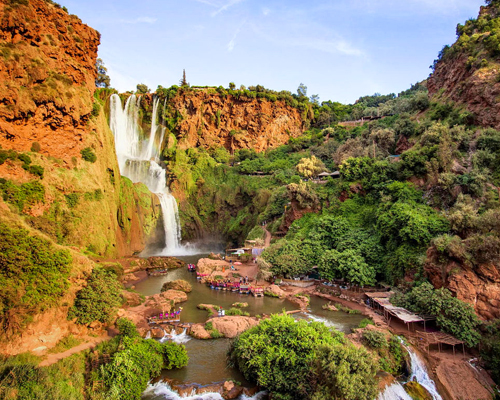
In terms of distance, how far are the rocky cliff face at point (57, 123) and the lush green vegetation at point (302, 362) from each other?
678 inches

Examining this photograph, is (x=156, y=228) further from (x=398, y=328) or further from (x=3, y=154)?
(x=398, y=328)

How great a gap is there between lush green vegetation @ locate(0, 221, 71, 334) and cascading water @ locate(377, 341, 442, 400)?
16.8 metres

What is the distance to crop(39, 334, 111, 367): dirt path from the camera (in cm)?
1432

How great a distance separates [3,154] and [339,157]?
1713 inches

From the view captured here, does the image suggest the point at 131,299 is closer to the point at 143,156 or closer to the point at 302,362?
the point at 302,362

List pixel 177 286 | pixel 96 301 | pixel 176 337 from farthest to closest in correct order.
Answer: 1. pixel 177 286
2. pixel 176 337
3. pixel 96 301

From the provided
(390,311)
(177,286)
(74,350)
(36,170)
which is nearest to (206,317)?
(177,286)

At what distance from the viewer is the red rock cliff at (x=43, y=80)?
25375mm

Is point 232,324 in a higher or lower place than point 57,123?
lower

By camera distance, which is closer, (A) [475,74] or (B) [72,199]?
(B) [72,199]

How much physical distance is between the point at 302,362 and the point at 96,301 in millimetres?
11922

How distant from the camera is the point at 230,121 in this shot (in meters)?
67.0

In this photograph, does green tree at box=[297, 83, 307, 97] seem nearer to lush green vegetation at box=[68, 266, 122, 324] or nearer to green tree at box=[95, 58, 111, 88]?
green tree at box=[95, 58, 111, 88]

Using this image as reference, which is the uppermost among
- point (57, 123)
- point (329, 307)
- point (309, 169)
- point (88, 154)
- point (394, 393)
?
point (57, 123)
